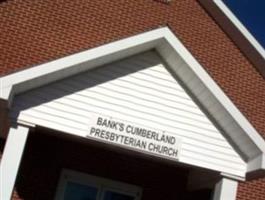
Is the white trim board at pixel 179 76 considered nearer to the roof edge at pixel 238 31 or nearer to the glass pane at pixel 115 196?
the glass pane at pixel 115 196

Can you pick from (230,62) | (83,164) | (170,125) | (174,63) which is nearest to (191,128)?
(170,125)

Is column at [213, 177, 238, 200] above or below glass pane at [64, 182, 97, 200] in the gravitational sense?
above

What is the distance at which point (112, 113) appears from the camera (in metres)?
11.1

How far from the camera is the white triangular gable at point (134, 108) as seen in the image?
10.8m

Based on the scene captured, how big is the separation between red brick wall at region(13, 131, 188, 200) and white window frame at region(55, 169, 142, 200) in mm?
103

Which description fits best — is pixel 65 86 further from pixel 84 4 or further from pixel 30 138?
pixel 84 4

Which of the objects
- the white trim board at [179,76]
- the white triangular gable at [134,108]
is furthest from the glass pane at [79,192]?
the white trim board at [179,76]

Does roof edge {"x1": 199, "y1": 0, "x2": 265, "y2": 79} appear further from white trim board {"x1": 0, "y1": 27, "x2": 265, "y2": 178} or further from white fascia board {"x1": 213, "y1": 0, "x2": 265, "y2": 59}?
white trim board {"x1": 0, "y1": 27, "x2": 265, "y2": 178}

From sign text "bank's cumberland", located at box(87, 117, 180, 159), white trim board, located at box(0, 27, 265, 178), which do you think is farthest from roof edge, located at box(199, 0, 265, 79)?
sign text "bank's cumberland", located at box(87, 117, 180, 159)

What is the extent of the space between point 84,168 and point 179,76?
11.0 ft

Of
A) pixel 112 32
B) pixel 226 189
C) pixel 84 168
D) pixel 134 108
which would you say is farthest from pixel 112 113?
pixel 112 32

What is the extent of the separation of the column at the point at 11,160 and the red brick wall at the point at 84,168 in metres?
2.41

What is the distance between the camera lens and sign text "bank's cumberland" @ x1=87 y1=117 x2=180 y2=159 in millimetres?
10641

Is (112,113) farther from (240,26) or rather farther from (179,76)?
(240,26)
